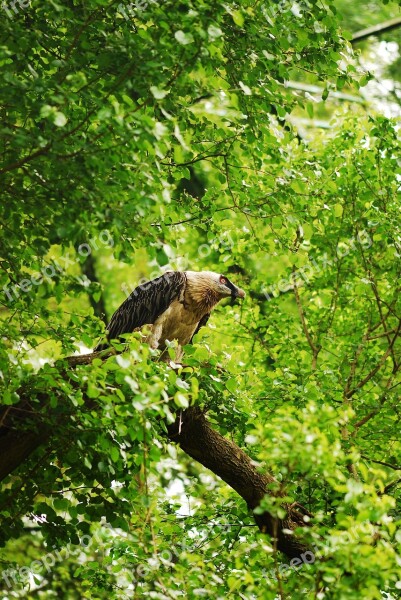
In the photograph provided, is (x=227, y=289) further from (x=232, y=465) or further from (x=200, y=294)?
(x=232, y=465)

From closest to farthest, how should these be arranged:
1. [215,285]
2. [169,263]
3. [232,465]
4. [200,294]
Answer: [169,263], [232,465], [200,294], [215,285]

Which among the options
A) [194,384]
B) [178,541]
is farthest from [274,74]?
Answer: [178,541]

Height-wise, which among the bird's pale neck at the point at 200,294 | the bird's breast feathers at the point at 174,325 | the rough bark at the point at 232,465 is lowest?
the rough bark at the point at 232,465

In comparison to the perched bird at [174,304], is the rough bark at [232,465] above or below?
below

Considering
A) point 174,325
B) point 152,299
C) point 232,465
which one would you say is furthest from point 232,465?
point 152,299

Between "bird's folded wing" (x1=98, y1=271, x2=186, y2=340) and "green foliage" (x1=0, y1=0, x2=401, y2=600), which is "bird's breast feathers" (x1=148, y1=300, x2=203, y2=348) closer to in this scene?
"bird's folded wing" (x1=98, y1=271, x2=186, y2=340)

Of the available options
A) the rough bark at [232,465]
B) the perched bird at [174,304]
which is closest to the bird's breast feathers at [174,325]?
A: the perched bird at [174,304]

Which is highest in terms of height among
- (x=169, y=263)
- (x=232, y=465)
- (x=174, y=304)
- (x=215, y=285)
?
(x=169, y=263)

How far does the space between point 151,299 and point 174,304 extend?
252 millimetres

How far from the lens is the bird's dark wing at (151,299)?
30.3ft

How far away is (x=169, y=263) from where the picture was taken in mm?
6352

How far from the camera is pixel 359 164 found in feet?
30.4

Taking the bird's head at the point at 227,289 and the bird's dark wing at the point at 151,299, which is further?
the bird's head at the point at 227,289

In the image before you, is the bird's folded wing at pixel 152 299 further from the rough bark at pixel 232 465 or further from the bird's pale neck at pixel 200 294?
the rough bark at pixel 232 465
